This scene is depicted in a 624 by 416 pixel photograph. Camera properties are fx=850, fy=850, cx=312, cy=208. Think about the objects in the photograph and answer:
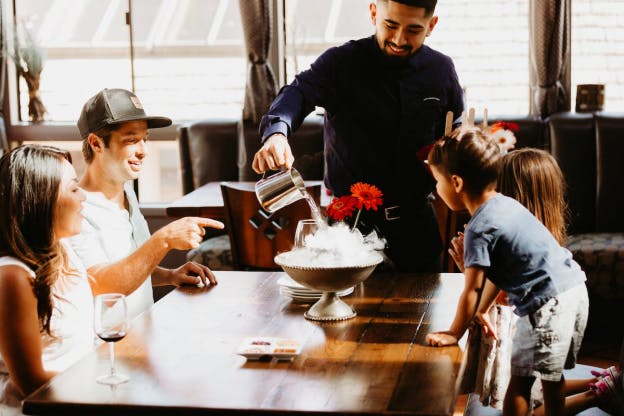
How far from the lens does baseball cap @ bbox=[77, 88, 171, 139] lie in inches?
98.8

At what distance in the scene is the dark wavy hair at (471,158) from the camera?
83.0 inches

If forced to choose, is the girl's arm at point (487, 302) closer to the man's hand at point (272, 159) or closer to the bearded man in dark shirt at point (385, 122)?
the bearded man in dark shirt at point (385, 122)

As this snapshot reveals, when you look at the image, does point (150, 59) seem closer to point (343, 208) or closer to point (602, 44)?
point (602, 44)

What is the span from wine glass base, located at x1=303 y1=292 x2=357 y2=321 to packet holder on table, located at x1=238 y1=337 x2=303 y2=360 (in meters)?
0.23

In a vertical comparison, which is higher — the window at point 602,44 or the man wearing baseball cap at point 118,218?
the window at point 602,44

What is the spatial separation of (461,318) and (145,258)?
839mm

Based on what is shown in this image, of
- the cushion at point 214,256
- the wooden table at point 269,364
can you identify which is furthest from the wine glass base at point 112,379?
the cushion at point 214,256

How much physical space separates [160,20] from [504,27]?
205 cm

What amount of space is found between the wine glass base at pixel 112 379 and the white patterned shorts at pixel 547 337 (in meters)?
1.07

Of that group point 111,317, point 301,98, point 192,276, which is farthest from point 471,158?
point 111,317

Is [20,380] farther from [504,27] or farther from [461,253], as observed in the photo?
[504,27]

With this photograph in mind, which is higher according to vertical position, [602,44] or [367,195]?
[602,44]

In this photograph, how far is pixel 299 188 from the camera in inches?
84.4

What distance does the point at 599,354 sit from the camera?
4.00 m
